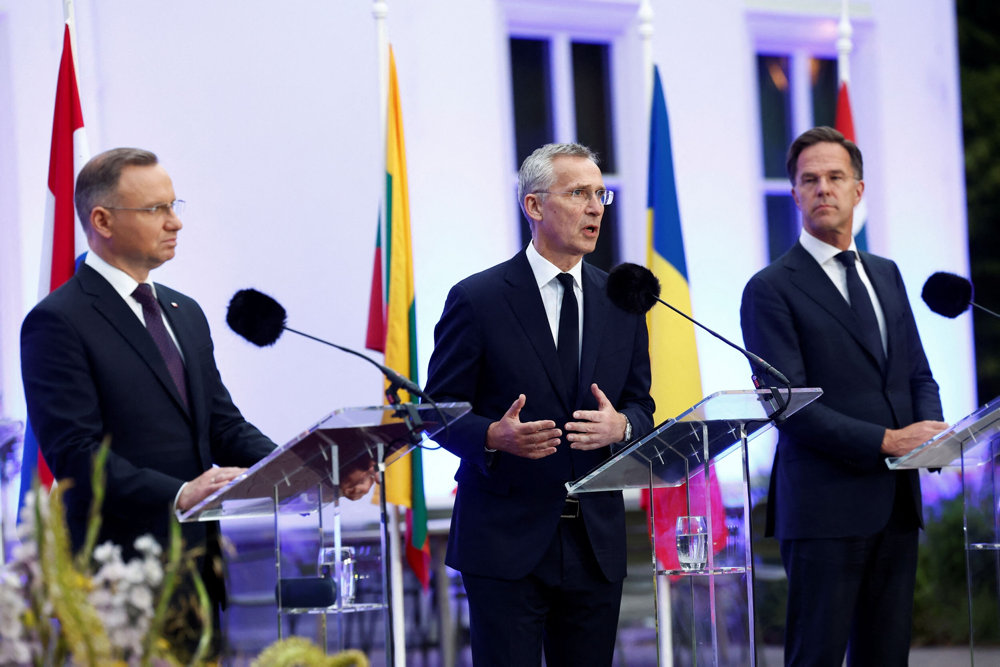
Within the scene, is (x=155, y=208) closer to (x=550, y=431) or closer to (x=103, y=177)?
(x=103, y=177)

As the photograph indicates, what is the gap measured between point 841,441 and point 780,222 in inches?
144

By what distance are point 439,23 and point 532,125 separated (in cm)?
84

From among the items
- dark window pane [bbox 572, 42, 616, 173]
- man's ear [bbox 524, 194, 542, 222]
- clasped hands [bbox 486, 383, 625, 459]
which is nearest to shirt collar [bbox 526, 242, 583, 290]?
man's ear [bbox 524, 194, 542, 222]

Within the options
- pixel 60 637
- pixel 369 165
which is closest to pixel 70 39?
pixel 369 165

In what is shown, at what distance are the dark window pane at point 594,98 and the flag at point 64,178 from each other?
2.80 metres

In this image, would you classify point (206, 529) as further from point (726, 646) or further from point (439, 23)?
point (439, 23)

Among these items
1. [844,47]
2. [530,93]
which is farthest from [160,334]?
[844,47]

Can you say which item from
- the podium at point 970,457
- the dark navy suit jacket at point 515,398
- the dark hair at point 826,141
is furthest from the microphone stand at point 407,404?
the dark hair at point 826,141

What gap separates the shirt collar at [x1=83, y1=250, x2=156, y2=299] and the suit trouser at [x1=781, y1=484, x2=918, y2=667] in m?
2.09

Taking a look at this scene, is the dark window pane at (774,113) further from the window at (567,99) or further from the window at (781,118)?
the window at (567,99)

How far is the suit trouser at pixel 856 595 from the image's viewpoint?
3.56 meters

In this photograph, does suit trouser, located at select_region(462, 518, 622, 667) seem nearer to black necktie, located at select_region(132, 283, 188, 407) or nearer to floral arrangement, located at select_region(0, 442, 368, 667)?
black necktie, located at select_region(132, 283, 188, 407)

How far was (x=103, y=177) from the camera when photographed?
3.12 meters

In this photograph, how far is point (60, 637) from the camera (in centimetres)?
140
